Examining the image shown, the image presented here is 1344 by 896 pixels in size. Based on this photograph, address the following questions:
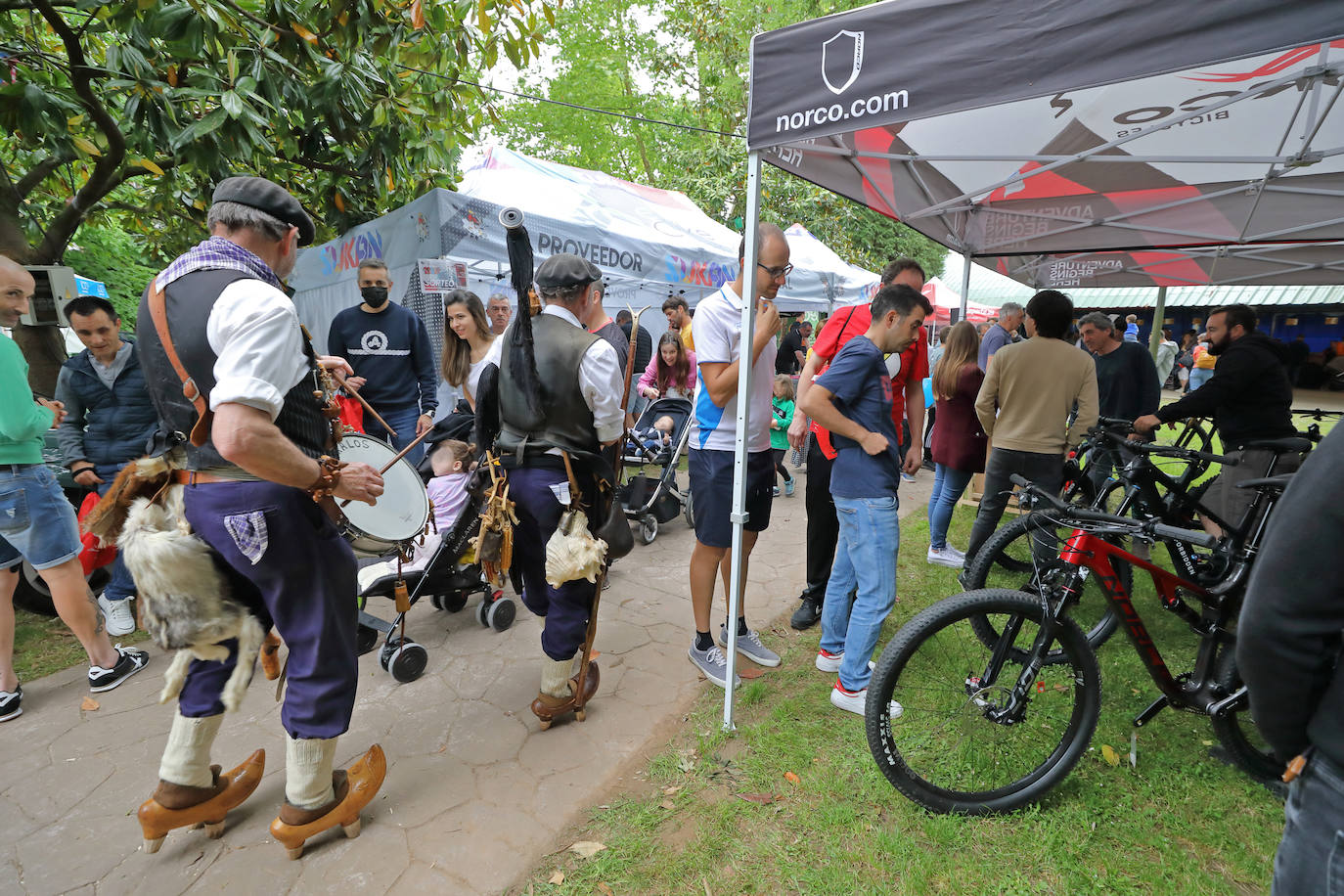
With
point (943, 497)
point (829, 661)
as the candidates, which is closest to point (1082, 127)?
point (943, 497)

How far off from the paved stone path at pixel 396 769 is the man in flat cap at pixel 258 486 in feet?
0.46

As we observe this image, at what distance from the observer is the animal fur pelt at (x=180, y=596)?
6.09ft

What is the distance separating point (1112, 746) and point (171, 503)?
372 cm

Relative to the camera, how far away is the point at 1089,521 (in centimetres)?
228

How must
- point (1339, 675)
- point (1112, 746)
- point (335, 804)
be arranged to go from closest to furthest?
point (1339, 675), point (335, 804), point (1112, 746)

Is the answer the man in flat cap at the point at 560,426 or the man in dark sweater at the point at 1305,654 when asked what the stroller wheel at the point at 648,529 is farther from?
the man in dark sweater at the point at 1305,654

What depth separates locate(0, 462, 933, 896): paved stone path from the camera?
2.06m

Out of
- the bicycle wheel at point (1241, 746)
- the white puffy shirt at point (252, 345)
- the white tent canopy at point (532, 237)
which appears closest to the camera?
the white puffy shirt at point (252, 345)

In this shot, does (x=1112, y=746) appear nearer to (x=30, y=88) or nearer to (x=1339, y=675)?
(x=1339, y=675)

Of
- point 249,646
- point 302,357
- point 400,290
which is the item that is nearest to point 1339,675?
point 302,357

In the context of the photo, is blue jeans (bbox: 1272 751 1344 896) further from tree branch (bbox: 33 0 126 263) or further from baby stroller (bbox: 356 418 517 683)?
tree branch (bbox: 33 0 126 263)

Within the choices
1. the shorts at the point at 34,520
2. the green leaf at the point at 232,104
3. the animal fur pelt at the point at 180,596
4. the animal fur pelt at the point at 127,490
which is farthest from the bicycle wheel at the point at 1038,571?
the green leaf at the point at 232,104

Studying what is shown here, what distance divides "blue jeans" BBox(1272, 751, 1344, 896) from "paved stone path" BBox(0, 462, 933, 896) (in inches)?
76.7

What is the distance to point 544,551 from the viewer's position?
2.73 metres
